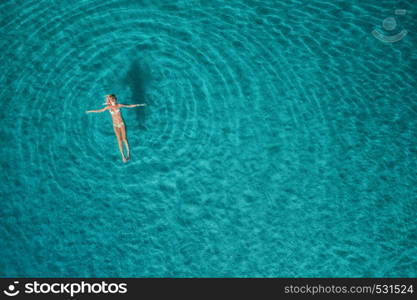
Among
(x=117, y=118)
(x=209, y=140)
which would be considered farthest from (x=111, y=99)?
(x=209, y=140)

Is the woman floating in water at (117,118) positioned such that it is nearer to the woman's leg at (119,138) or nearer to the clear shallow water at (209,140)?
the woman's leg at (119,138)

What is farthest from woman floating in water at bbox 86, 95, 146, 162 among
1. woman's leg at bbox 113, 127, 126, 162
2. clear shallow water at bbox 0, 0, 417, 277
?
clear shallow water at bbox 0, 0, 417, 277

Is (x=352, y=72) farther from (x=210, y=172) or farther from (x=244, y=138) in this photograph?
(x=210, y=172)

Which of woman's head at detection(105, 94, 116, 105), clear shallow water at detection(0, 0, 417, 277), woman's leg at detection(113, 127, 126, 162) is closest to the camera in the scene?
woman's head at detection(105, 94, 116, 105)

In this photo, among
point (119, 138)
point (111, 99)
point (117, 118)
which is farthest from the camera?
point (119, 138)

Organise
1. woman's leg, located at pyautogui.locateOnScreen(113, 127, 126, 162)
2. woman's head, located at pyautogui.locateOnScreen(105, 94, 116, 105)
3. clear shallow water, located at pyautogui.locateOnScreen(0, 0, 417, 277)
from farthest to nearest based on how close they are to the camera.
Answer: woman's leg, located at pyautogui.locateOnScreen(113, 127, 126, 162)
clear shallow water, located at pyautogui.locateOnScreen(0, 0, 417, 277)
woman's head, located at pyautogui.locateOnScreen(105, 94, 116, 105)

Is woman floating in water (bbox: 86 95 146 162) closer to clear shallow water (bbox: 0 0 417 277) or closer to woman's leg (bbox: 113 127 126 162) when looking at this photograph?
woman's leg (bbox: 113 127 126 162)

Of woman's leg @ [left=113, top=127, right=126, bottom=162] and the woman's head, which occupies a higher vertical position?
the woman's head

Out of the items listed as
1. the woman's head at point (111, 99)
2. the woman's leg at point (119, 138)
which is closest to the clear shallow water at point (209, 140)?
the woman's leg at point (119, 138)

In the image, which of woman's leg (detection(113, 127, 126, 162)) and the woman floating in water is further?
woman's leg (detection(113, 127, 126, 162))

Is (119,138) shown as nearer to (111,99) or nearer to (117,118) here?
(117,118)
